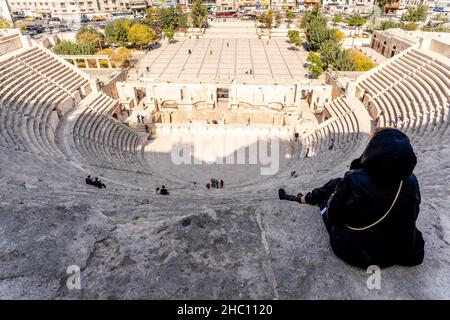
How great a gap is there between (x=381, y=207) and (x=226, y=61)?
36149 mm

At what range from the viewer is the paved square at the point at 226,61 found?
104ft

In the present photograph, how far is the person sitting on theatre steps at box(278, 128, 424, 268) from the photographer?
2947 mm

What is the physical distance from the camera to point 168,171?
1666cm

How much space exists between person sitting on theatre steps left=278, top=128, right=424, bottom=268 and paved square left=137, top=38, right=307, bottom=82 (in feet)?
79.8

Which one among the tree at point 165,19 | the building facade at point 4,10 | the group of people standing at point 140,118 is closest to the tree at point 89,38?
the tree at point 165,19

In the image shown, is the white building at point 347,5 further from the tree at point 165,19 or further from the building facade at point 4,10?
the building facade at point 4,10

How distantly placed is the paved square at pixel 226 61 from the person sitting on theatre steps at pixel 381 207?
2432cm

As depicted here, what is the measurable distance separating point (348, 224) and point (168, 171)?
14142mm

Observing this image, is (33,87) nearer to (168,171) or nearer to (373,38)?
(168,171)

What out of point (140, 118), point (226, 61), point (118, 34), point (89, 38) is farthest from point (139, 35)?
point (140, 118)

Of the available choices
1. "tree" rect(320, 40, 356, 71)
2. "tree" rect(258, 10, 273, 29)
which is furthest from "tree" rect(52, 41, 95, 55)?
"tree" rect(258, 10, 273, 29)

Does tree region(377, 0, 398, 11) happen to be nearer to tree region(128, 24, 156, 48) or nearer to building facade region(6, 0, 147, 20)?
tree region(128, 24, 156, 48)
